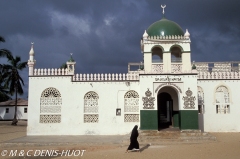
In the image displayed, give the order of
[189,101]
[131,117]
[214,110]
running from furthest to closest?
1. [214,110]
2. [131,117]
3. [189,101]

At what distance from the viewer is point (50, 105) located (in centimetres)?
1469

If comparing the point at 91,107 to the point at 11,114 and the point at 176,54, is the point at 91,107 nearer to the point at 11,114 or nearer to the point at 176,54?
the point at 176,54

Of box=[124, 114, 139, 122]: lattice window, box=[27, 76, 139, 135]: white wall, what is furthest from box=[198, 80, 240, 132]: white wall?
box=[27, 76, 139, 135]: white wall

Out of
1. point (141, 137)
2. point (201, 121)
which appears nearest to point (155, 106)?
point (141, 137)

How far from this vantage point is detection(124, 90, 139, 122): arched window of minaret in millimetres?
14531

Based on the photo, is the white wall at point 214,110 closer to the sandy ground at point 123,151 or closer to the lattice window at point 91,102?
the sandy ground at point 123,151

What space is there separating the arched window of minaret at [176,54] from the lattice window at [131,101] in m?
2.93

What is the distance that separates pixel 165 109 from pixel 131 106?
4080 mm

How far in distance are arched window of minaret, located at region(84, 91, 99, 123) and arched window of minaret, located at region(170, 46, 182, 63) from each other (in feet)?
16.2

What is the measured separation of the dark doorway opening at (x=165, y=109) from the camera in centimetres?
1563

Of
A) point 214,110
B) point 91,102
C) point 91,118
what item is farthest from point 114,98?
point 214,110

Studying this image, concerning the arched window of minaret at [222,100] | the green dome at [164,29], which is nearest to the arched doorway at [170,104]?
the arched window of minaret at [222,100]

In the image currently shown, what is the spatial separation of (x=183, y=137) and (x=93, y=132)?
203 inches

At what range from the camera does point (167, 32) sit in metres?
14.2
